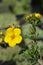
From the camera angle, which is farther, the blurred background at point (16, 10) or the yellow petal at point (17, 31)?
the blurred background at point (16, 10)

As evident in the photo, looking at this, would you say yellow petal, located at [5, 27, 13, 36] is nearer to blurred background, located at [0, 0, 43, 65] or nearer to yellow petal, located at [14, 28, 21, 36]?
yellow petal, located at [14, 28, 21, 36]

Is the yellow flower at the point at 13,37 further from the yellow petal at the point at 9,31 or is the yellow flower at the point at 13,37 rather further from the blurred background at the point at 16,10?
the blurred background at the point at 16,10

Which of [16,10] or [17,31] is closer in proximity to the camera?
[17,31]

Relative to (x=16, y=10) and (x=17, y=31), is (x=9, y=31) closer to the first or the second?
(x=17, y=31)

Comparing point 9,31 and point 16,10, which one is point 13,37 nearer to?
point 9,31

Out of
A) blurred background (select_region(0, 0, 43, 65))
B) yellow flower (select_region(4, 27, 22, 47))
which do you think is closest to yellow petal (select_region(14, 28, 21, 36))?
yellow flower (select_region(4, 27, 22, 47))

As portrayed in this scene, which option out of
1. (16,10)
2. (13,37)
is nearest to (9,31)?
(13,37)

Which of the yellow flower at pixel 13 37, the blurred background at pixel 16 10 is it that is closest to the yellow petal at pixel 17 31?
the yellow flower at pixel 13 37

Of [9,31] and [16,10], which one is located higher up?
[9,31]

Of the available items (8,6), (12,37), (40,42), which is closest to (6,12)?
(8,6)
